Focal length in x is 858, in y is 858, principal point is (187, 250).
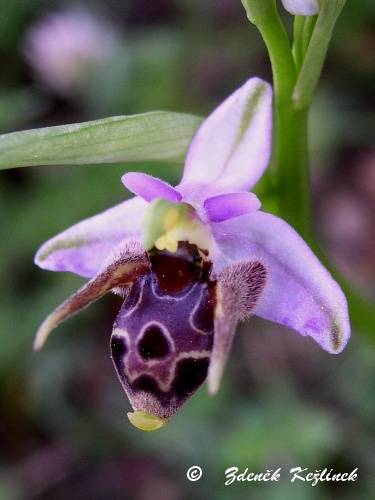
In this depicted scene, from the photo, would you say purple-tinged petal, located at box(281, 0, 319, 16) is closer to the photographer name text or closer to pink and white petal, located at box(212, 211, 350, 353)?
pink and white petal, located at box(212, 211, 350, 353)

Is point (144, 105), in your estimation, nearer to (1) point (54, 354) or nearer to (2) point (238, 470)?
(1) point (54, 354)

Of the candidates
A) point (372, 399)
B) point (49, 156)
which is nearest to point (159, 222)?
point (49, 156)

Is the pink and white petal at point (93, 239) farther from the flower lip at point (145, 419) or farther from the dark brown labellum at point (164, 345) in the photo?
the flower lip at point (145, 419)

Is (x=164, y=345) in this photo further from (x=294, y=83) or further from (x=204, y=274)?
(x=294, y=83)

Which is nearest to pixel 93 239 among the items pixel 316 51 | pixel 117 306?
pixel 316 51

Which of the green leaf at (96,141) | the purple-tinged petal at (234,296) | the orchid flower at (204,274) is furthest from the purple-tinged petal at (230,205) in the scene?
the green leaf at (96,141)

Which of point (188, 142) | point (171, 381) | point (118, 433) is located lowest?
point (118, 433)

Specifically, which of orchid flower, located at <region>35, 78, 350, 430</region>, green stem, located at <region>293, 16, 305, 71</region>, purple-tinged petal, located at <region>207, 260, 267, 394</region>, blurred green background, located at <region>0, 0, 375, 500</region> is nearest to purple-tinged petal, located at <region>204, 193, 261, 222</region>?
orchid flower, located at <region>35, 78, 350, 430</region>
